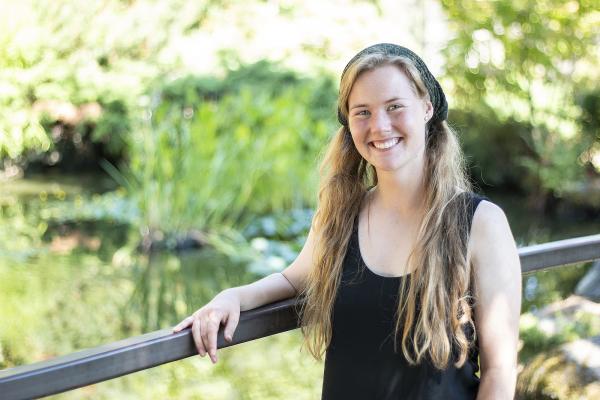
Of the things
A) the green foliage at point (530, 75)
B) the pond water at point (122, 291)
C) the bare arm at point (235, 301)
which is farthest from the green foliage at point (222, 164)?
the bare arm at point (235, 301)

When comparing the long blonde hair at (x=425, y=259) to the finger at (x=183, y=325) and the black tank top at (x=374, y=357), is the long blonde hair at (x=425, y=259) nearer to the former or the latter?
the black tank top at (x=374, y=357)

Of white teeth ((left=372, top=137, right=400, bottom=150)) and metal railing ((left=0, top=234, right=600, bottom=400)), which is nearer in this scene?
metal railing ((left=0, top=234, right=600, bottom=400))

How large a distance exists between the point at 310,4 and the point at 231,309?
12352mm

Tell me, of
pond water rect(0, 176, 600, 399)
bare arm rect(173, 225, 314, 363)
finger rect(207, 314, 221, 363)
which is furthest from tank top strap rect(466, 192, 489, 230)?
pond water rect(0, 176, 600, 399)

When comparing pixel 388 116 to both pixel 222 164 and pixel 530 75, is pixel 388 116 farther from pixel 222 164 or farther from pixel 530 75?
pixel 530 75

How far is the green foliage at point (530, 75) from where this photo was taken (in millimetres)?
9320

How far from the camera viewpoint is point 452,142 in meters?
1.59

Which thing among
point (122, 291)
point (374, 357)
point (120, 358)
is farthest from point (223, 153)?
point (120, 358)

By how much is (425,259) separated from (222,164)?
212 inches

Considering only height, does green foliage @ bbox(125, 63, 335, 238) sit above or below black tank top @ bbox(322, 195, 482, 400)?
below

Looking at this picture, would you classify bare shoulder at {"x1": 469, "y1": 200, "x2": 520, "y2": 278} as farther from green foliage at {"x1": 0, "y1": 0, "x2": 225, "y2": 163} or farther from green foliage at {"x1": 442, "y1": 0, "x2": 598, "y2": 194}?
green foliage at {"x1": 0, "y1": 0, "x2": 225, "y2": 163}

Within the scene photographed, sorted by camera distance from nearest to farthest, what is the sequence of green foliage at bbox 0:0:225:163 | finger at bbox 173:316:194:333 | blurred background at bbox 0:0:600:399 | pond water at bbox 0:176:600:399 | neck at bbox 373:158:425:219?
finger at bbox 173:316:194:333 → neck at bbox 373:158:425:219 → pond water at bbox 0:176:600:399 → blurred background at bbox 0:0:600:399 → green foliage at bbox 0:0:225:163

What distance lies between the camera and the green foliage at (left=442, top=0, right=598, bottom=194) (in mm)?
9320

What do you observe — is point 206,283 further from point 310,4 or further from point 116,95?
point 310,4
